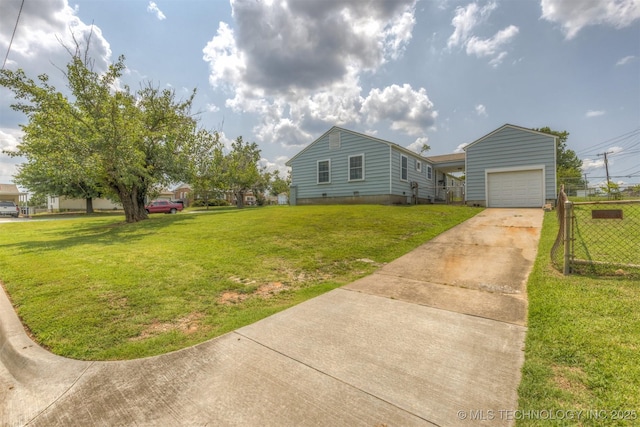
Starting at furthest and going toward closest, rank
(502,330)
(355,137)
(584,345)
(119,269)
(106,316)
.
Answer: (355,137)
(119,269)
(106,316)
(502,330)
(584,345)

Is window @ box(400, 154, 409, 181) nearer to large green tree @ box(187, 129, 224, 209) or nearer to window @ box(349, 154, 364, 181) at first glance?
window @ box(349, 154, 364, 181)

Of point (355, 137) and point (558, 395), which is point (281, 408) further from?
point (355, 137)

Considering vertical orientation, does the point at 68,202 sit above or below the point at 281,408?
above

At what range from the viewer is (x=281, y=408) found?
185cm

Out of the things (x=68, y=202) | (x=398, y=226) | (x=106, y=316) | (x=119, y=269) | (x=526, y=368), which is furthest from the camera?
(x=68, y=202)

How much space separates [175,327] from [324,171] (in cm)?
1562

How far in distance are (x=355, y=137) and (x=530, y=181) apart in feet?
30.6

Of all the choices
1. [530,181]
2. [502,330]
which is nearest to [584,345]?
[502,330]

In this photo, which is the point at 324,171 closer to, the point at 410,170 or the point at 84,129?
the point at 410,170

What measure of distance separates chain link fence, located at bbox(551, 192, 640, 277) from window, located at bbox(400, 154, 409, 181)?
32.5ft

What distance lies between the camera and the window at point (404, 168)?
1662cm

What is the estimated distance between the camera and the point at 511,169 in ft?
47.3

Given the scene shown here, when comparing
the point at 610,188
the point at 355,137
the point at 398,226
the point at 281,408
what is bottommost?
the point at 281,408

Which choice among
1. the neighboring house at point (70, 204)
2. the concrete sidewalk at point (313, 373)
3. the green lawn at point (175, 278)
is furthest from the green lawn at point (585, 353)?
the neighboring house at point (70, 204)
